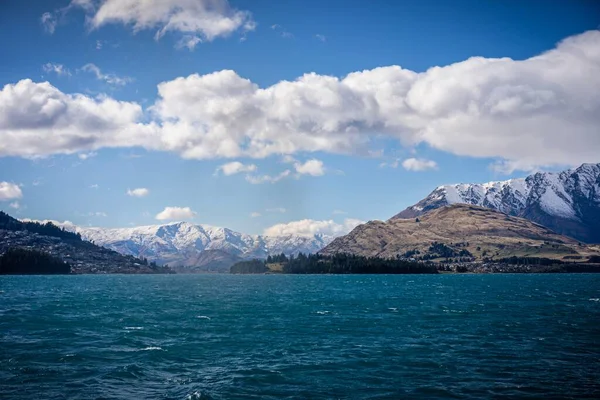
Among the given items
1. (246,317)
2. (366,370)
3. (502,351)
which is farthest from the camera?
(246,317)

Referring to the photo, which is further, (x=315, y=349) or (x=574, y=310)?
(x=574, y=310)

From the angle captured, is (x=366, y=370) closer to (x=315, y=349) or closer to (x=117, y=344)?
(x=315, y=349)

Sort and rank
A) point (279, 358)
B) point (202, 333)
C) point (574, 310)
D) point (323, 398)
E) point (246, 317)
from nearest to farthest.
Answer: point (323, 398), point (279, 358), point (202, 333), point (246, 317), point (574, 310)

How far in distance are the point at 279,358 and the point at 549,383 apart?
29.6m

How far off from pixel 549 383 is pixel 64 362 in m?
52.8

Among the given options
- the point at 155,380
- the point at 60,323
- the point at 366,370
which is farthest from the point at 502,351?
the point at 60,323

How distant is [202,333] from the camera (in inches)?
2931

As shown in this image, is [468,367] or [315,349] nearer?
[468,367]

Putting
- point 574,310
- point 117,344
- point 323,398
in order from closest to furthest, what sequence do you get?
point 323,398 → point 117,344 → point 574,310

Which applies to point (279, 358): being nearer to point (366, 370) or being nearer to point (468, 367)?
point (366, 370)

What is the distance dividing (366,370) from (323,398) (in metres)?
11.2

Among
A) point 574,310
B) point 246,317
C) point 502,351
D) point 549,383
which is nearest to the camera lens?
point 549,383

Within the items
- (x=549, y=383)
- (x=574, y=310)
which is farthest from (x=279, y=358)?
(x=574, y=310)

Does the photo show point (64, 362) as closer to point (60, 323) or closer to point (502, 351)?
point (60, 323)
